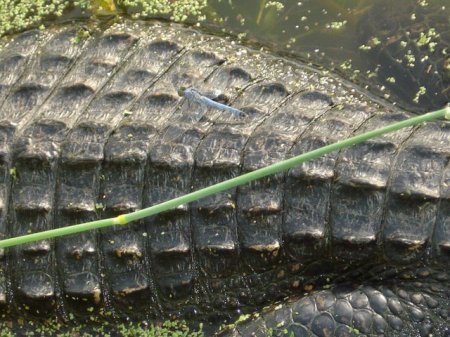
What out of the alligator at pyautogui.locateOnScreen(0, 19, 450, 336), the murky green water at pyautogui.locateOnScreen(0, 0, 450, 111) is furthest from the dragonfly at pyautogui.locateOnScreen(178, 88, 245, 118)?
the murky green water at pyautogui.locateOnScreen(0, 0, 450, 111)

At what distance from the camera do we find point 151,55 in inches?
130

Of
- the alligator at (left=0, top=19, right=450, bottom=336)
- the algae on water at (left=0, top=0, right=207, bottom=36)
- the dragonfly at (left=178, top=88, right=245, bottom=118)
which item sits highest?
the algae on water at (left=0, top=0, right=207, bottom=36)

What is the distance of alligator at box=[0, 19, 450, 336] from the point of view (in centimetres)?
283

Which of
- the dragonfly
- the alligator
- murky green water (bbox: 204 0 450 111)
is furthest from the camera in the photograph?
murky green water (bbox: 204 0 450 111)

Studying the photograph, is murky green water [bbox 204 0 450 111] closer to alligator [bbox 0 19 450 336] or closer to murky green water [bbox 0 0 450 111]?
murky green water [bbox 0 0 450 111]

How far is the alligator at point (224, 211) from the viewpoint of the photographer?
2.83m

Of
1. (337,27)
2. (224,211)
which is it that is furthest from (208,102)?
(337,27)

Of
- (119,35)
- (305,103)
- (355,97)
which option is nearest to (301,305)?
(305,103)

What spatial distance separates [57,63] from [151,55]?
411 millimetres

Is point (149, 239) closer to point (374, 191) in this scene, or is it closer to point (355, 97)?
point (374, 191)

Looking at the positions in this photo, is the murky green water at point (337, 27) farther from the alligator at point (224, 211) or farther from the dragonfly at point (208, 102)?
the dragonfly at point (208, 102)

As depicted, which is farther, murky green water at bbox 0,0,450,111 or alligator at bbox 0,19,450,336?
murky green water at bbox 0,0,450,111

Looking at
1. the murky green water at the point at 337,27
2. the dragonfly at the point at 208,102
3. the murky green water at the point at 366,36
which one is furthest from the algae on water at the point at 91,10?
the dragonfly at the point at 208,102

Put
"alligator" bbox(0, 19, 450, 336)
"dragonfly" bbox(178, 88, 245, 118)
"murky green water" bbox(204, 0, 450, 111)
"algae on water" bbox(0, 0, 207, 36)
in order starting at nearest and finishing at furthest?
"alligator" bbox(0, 19, 450, 336), "dragonfly" bbox(178, 88, 245, 118), "murky green water" bbox(204, 0, 450, 111), "algae on water" bbox(0, 0, 207, 36)
